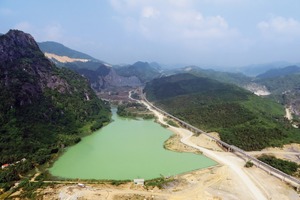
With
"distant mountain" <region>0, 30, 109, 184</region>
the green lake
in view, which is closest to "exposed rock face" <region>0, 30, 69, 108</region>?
"distant mountain" <region>0, 30, 109, 184</region>

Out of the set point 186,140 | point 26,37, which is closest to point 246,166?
point 186,140

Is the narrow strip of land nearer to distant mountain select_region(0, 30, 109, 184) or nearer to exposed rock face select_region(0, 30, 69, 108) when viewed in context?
distant mountain select_region(0, 30, 109, 184)

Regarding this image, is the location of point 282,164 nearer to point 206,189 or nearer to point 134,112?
point 206,189

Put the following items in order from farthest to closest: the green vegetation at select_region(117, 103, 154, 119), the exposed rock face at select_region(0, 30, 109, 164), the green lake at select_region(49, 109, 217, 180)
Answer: the green vegetation at select_region(117, 103, 154, 119) → the exposed rock face at select_region(0, 30, 109, 164) → the green lake at select_region(49, 109, 217, 180)

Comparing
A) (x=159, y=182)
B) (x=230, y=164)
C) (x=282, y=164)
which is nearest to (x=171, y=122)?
(x=230, y=164)

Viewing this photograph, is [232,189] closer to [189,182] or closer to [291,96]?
[189,182]

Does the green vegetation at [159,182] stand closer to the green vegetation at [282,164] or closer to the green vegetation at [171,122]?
the green vegetation at [282,164]

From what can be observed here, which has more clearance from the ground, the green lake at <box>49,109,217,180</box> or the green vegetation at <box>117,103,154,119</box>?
the green vegetation at <box>117,103,154,119</box>
